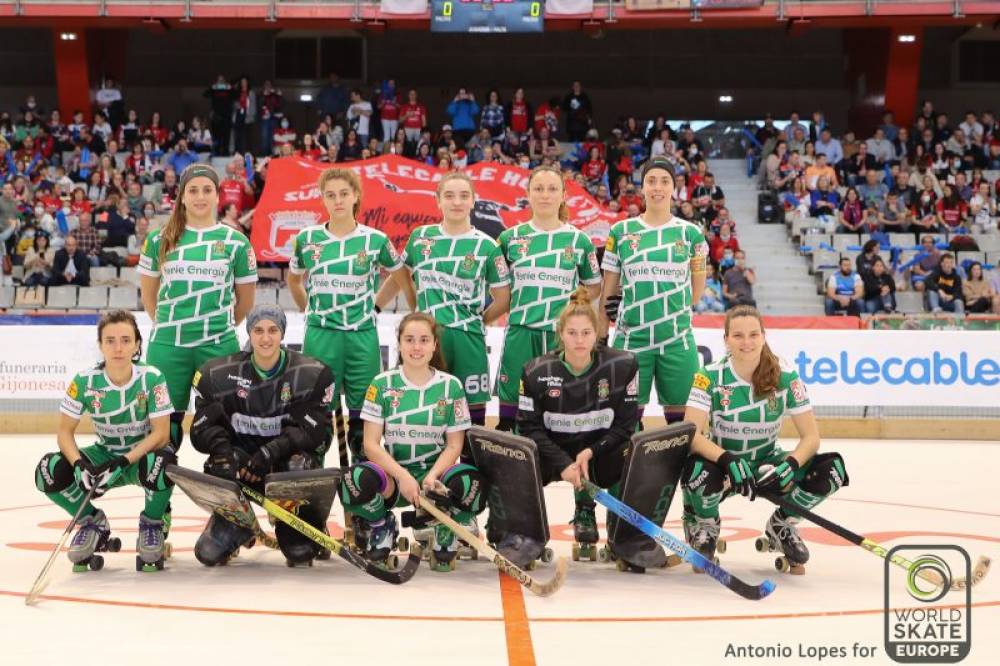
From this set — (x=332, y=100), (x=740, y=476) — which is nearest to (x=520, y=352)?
(x=740, y=476)

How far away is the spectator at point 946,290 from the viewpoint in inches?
650

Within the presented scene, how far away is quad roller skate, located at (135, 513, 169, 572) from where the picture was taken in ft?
20.3

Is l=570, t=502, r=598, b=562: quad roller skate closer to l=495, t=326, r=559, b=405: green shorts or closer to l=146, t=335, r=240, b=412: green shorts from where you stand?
l=495, t=326, r=559, b=405: green shorts

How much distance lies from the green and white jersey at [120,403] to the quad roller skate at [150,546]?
0.42 m

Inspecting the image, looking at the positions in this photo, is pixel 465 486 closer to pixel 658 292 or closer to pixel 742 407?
pixel 742 407

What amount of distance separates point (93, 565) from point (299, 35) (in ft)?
72.1

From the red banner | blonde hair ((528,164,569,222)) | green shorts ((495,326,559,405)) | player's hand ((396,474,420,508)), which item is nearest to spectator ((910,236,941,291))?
the red banner

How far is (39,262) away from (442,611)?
1314 cm

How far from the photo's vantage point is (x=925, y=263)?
57.8 feet

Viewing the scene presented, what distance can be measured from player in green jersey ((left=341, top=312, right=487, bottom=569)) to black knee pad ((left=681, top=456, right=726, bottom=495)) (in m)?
0.95

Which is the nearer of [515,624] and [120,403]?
[515,624]

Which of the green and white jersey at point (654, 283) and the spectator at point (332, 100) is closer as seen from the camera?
the green and white jersey at point (654, 283)

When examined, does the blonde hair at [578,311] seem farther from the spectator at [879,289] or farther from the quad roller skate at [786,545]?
the spectator at [879,289]

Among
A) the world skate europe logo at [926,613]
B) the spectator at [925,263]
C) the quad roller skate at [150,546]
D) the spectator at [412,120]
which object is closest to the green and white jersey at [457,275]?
the quad roller skate at [150,546]
